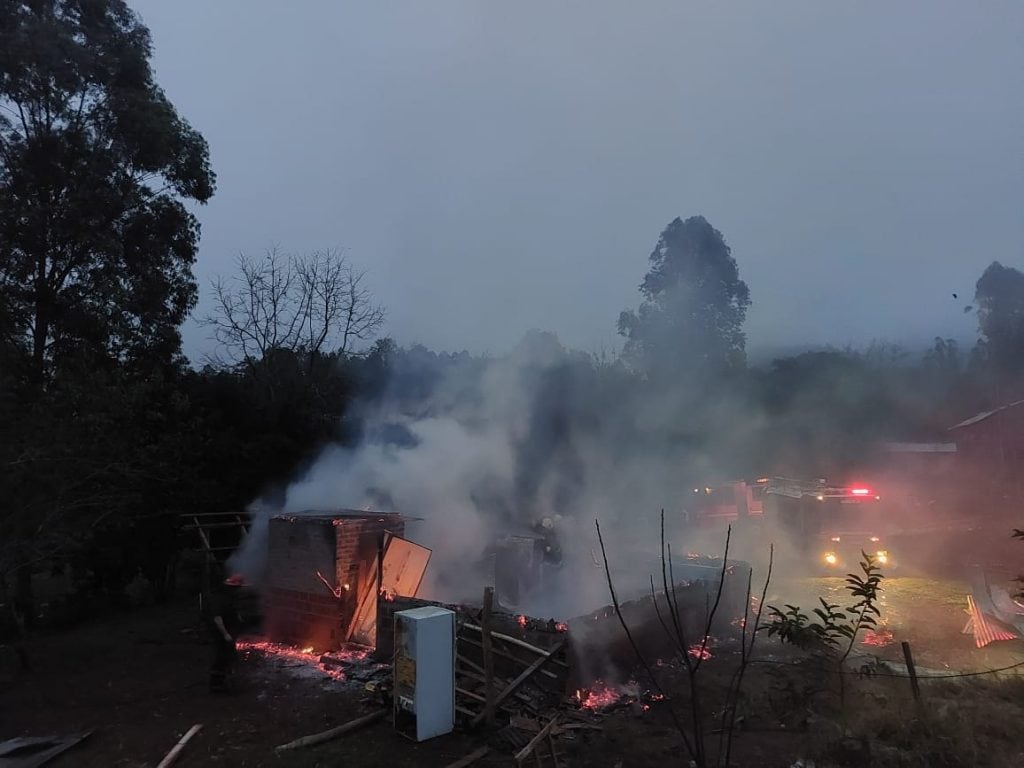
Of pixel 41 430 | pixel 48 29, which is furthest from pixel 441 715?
pixel 48 29

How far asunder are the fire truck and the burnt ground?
10405mm

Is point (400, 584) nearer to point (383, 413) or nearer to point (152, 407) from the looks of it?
point (152, 407)

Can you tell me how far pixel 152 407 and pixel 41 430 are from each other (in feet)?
16.2

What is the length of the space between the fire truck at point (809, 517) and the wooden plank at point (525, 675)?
1620 centimetres

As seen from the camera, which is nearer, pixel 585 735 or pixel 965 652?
pixel 585 735

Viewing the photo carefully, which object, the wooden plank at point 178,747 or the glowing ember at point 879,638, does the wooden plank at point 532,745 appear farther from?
the glowing ember at point 879,638

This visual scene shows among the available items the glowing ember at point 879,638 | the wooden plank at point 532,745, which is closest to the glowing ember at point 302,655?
the wooden plank at point 532,745

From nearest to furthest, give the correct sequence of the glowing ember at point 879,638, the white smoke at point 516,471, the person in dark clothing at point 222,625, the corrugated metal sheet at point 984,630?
the person in dark clothing at point 222,625 < the corrugated metal sheet at point 984,630 < the glowing ember at point 879,638 < the white smoke at point 516,471

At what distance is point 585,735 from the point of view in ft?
23.9

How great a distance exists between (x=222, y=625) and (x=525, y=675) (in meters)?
4.59

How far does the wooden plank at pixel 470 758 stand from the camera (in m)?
6.36

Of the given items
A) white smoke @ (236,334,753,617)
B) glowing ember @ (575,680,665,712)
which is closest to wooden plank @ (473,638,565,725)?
glowing ember @ (575,680,665,712)

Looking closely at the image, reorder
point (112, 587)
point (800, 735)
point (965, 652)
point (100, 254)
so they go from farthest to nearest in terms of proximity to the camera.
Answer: point (112, 587), point (100, 254), point (965, 652), point (800, 735)

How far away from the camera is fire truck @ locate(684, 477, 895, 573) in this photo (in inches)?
827
